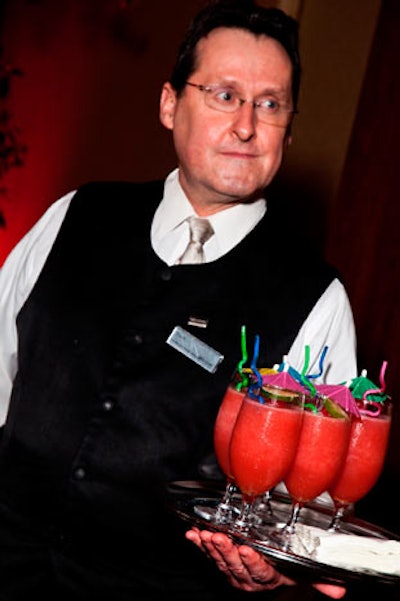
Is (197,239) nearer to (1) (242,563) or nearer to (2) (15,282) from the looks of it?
(2) (15,282)

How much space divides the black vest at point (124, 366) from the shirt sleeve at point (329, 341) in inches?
1.0

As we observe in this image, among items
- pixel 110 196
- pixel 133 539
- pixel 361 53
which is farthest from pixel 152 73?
pixel 133 539

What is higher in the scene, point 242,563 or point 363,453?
point 363,453

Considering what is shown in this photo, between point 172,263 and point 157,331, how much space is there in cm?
18

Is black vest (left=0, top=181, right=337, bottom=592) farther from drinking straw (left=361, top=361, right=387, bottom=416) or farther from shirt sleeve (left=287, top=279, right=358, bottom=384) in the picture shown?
drinking straw (left=361, top=361, right=387, bottom=416)

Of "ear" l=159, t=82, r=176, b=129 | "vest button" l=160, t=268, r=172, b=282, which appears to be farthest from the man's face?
"vest button" l=160, t=268, r=172, b=282

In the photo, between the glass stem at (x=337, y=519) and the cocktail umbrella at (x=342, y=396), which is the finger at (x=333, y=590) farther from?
the cocktail umbrella at (x=342, y=396)

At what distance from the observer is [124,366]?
180cm

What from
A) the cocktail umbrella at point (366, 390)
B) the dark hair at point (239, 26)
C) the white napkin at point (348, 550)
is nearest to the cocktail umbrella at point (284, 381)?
the cocktail umbrella at point (366, 390)

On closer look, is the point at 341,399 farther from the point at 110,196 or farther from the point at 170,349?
the point at 110,196

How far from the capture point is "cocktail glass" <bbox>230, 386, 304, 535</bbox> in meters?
1.44

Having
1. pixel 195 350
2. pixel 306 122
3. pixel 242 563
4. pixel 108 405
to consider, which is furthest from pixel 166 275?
pixel 306 122

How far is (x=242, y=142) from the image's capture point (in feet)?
5.99

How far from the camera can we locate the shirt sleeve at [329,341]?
187 cm
